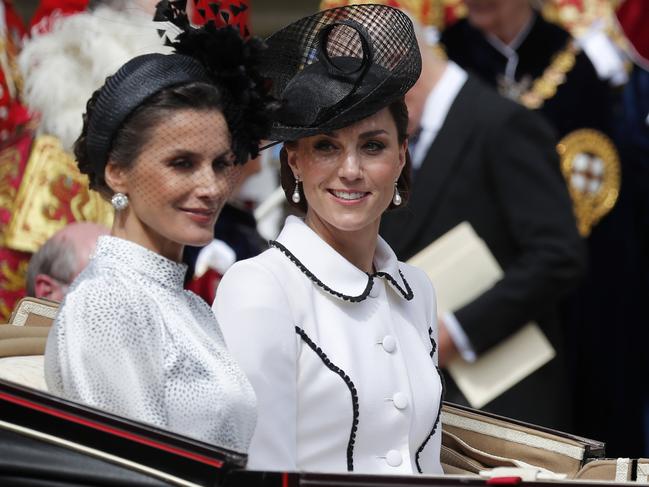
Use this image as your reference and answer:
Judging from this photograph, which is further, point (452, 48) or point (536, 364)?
point (452, 48)

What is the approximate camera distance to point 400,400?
3.26m

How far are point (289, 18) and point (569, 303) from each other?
130 inches

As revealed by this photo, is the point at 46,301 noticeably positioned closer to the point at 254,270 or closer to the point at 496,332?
the point at 254,270

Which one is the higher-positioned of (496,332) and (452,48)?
(452,48)

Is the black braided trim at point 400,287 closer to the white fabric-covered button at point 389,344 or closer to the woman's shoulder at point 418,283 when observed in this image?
the woman's shoulder at point 418,283

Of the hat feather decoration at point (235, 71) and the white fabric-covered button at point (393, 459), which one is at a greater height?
the hat feather decoration at point (235, 71)

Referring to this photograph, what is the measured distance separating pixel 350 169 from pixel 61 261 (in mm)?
1223

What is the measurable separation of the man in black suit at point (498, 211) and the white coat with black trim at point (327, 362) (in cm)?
181

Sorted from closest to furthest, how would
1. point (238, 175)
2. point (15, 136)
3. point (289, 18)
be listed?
point (238, 175) < point (15, 136) < point (289, 18)

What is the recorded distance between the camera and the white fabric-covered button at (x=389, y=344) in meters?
3.33

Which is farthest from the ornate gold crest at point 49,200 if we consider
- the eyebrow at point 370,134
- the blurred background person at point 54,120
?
the eyebrow at point 370,134

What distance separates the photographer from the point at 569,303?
644 centimetres

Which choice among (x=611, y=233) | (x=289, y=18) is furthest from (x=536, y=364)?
(x=289, y=18)

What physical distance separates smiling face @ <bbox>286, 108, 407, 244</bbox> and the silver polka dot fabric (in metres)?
0.60
